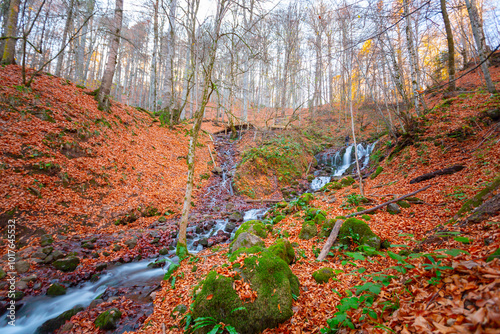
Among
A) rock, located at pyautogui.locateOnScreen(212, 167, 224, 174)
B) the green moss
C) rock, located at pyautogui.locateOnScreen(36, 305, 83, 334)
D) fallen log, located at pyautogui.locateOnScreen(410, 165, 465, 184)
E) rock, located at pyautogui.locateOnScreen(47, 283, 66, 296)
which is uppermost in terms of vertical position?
rock, located at pyautogui.locateOnScreen(212, 167, 224, 174)

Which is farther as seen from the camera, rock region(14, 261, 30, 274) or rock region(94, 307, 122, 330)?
rock region(14, 261, 30, 274)

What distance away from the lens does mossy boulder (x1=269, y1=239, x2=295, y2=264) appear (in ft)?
13.0

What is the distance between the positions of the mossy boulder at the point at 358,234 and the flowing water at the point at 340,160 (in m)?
8.48

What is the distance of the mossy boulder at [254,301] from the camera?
2.71 metres

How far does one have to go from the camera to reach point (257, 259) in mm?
3354

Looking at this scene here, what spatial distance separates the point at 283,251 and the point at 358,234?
67.9 inches

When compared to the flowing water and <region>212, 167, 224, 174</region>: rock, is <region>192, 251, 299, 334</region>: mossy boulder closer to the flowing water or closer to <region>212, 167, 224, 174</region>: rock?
<region>212, 167, 224, 174</region>: rock

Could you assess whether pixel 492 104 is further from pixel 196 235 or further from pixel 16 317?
pixel 16 317

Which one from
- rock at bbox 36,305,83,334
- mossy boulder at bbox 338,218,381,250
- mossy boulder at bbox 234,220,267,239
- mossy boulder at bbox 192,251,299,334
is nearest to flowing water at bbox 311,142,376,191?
mossy boulder at bbox 234,220,267,239

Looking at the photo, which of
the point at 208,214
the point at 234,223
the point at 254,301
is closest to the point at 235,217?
the point at 234,223

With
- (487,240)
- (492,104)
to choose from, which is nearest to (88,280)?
(487,240)

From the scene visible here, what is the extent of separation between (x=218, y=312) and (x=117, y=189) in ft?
22.9

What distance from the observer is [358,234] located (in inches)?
168

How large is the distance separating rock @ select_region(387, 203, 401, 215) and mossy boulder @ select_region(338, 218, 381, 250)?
5.34 feet
